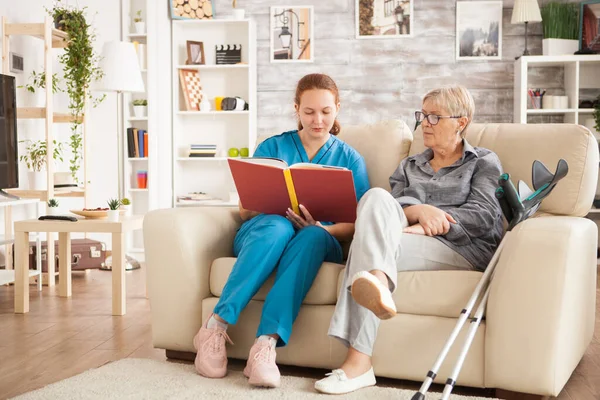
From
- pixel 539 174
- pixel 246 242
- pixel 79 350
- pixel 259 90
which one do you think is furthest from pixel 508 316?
pixel 259 90

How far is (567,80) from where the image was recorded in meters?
5.56

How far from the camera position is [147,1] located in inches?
219

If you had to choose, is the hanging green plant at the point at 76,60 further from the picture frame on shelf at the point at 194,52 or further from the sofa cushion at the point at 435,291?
the sofa cushion at the point at 435,291

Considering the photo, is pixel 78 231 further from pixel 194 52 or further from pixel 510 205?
pixel 194 52

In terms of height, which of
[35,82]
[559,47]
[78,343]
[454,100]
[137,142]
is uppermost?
[559,47]

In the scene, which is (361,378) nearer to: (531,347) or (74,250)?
(531,347)

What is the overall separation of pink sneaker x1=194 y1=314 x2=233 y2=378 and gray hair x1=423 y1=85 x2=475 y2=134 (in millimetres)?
1123

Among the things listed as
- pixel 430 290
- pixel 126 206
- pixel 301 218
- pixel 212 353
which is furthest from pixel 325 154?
pixel 126 206

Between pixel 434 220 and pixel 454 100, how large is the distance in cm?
50

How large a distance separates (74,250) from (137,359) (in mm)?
2311

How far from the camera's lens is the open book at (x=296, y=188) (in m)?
2.35

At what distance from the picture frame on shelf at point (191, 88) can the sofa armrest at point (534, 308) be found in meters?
4.07

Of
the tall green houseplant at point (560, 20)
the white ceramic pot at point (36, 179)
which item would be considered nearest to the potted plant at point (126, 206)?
the white ceramic pot at point (36, 179)

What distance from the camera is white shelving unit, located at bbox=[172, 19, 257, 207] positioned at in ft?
19.1
